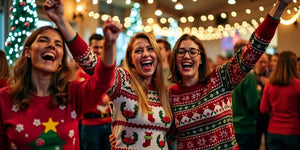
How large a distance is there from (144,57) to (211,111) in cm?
60

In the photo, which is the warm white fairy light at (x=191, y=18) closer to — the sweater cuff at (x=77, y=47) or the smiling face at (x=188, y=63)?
the smiling face at (x=188, y=63)

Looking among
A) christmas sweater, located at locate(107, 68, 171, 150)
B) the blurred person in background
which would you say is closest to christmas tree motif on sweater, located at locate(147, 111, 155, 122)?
christmas sweater, located at locate(107, 68, 171, 150)

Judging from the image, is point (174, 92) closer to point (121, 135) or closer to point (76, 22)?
point (121, 135)

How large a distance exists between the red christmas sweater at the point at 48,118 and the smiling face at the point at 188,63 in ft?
2.69

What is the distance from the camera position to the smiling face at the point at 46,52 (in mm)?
1511

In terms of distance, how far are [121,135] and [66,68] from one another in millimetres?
563

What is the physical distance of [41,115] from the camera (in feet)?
4.82

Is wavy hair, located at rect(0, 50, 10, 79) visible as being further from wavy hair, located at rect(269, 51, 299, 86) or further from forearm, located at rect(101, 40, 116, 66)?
wavy hair, located at rect(269, 51, 299, 86)

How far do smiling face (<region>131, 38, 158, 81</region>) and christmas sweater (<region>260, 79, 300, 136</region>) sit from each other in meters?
2.02

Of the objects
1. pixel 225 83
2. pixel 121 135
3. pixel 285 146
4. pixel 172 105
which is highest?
pixel 225 83

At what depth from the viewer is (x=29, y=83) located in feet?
5.15

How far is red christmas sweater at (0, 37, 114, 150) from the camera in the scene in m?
1.42

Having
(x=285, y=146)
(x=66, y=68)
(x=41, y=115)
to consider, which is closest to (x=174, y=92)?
(x=66, y=68)

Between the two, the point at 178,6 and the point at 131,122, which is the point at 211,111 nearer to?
the point at 131,122
